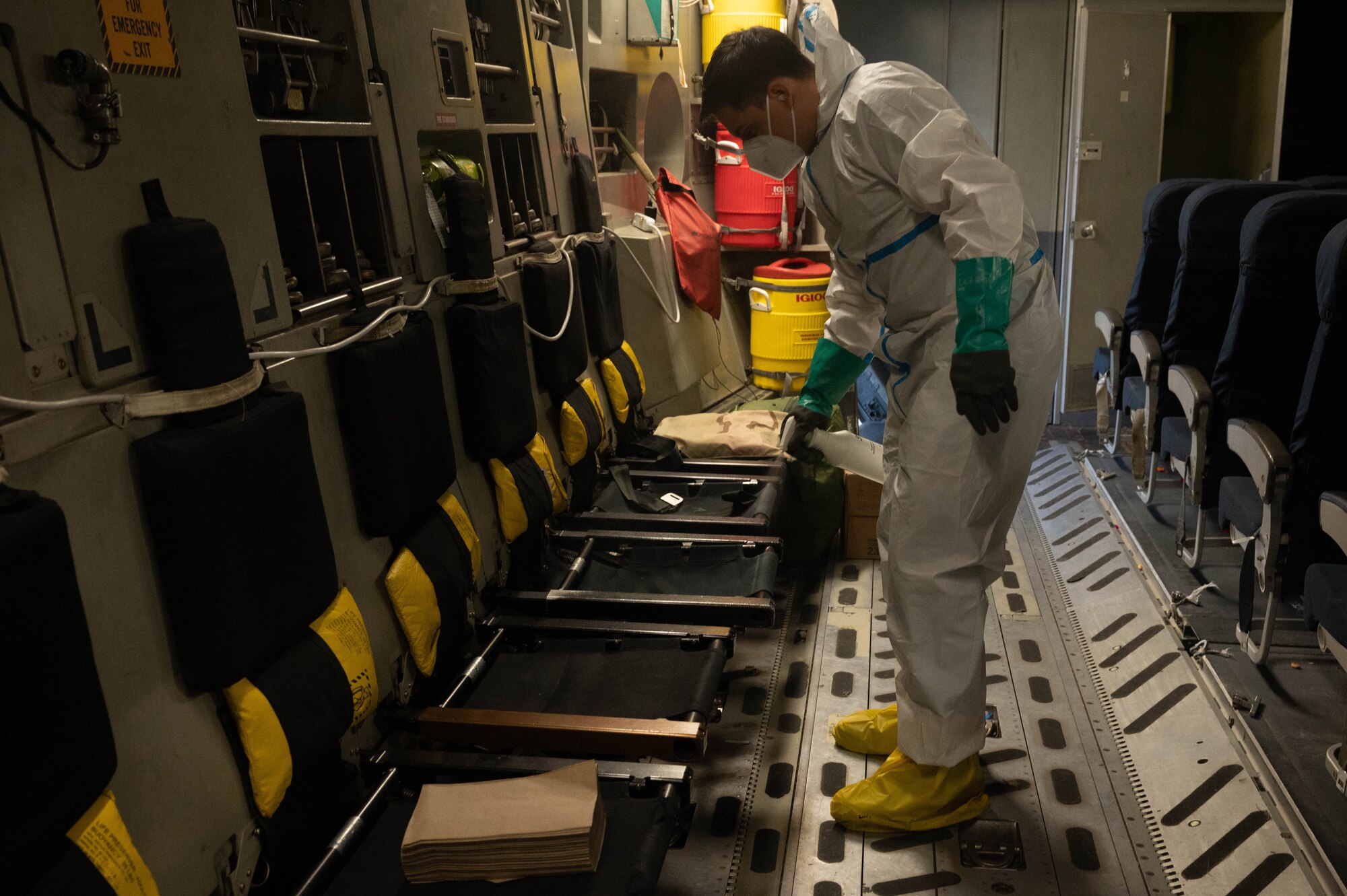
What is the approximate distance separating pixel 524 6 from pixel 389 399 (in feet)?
5.51

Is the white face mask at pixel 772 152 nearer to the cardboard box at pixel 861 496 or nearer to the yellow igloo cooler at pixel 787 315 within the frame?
the cardboard box at pixel 861 496

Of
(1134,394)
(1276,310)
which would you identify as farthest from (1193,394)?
(1134,394)

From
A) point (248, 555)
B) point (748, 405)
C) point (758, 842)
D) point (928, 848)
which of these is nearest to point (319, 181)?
point (248, 555)

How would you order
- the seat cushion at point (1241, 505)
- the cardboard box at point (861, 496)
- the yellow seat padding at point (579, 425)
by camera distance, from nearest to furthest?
the seat cushion at point (1241, 505) < the yellow seat padding at point (579, 425) < the cardboard box at point (861, 496)

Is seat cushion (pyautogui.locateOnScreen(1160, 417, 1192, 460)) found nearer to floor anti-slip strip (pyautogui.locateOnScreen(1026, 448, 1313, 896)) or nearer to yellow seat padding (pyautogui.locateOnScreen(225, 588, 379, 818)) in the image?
floor anti-slip strip (pyautogui.locateOnScreen(1026, 448, 1313, 896))

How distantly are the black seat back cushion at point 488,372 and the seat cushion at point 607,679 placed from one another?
21.5 inches

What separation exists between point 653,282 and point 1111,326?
1967 millimetres

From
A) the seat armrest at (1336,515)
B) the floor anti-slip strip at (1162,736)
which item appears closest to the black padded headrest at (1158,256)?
the floor anti-slip strip at (1162,736)

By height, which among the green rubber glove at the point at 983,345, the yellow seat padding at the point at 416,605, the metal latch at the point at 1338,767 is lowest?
the metal latch at the point at 1338,767

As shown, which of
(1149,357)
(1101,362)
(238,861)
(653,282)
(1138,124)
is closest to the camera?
(238,861)

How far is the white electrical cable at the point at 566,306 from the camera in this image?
9.35 ft

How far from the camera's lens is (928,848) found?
226 centimetres

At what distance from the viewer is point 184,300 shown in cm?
142

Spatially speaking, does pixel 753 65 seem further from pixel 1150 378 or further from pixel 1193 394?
pixel 1150 378
